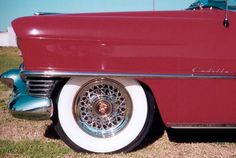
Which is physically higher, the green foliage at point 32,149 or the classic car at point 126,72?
the classic car at point 126,72

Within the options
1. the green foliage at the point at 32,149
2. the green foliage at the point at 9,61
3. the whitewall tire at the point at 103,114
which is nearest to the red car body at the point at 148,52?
the whitewall tire at the point at 103,114

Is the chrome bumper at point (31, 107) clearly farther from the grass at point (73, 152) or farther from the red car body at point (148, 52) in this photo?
the grass at point (73, 152)

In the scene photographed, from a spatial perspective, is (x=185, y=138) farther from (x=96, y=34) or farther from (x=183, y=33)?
(x=96, y=34)

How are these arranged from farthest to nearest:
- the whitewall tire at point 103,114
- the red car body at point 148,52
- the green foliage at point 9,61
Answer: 1. the green foliage at point 9,61
2. the whitewall tire at point 103,114
3. the red car body at point 148,52

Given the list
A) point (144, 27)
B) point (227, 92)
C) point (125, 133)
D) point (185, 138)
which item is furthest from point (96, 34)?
point (185, 138)

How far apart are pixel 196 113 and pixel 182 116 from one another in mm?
124

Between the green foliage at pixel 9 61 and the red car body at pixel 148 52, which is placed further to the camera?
the green foliage at pixel 9 61

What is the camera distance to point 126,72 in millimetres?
2953

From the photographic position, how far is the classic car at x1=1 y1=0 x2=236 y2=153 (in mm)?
2914

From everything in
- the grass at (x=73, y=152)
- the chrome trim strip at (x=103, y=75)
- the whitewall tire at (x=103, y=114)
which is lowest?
the grass at (x=73, y=152)

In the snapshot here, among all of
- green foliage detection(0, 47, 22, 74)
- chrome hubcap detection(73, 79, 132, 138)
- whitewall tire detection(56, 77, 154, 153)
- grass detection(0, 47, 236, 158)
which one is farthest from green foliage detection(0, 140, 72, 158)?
green foliage detection(0, 47, 22, 74)

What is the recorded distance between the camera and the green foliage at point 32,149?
3.17 metres

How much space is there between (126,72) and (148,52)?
0.82 feet

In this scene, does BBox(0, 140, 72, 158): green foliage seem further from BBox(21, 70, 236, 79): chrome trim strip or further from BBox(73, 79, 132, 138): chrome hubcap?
BBox(21, 70, 236, 79): chrome trim strip
